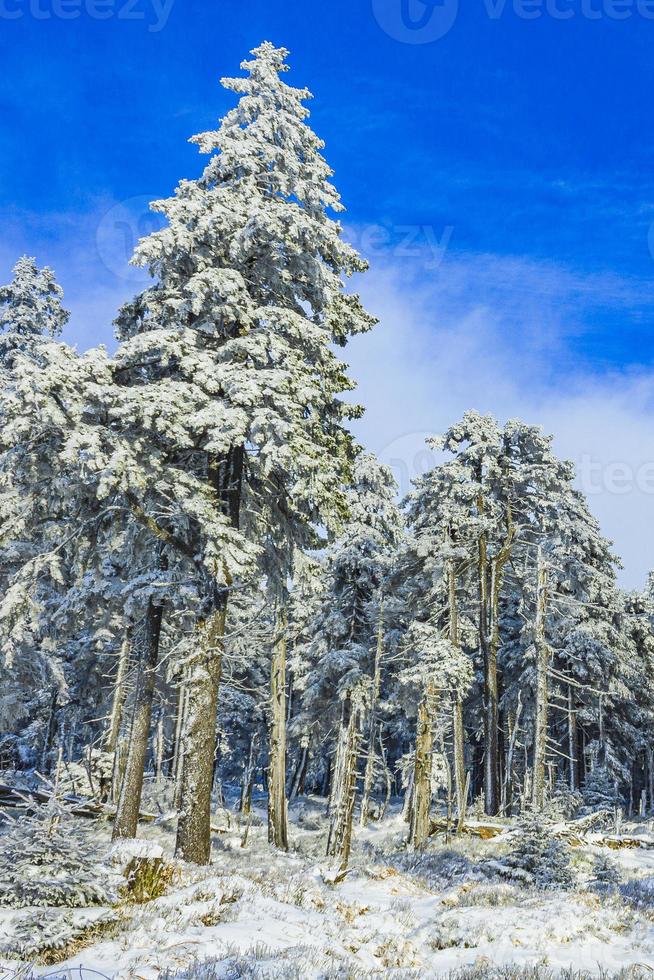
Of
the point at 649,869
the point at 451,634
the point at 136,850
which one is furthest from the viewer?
the point at 451,634

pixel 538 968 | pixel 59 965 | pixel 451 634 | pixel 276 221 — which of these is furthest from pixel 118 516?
pixel 451 634

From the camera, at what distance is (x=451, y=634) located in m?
21.2

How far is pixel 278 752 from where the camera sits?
1786 cm

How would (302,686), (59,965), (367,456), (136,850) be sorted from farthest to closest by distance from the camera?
(302,686)
(367,456)
(136,850)
(59,965)

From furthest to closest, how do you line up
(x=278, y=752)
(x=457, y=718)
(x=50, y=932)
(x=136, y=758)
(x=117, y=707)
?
1. (x=117, y=707)
2. (x=457, y=718)
3. (x=278, y=752)
4. (x=136, y=758)
5. (x=50, y=932)

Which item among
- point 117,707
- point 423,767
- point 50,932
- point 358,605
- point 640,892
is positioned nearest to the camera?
point 50,932

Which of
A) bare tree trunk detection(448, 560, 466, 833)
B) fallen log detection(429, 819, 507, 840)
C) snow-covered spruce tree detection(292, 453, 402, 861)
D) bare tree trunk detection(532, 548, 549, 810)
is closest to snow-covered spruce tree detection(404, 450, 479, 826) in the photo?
bare tree trunk detection(448, 560, 466, 833)

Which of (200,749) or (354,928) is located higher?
(200,749)

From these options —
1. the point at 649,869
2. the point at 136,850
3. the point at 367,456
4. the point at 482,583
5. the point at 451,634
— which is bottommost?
the point at 649,869

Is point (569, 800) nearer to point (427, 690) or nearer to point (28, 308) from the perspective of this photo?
point (427, 690)

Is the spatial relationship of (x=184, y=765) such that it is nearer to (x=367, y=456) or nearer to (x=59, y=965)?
(x=59, y=965)

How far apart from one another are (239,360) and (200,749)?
713cm

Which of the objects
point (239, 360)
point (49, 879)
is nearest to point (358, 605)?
point (239, 360)

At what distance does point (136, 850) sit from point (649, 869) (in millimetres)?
11035
